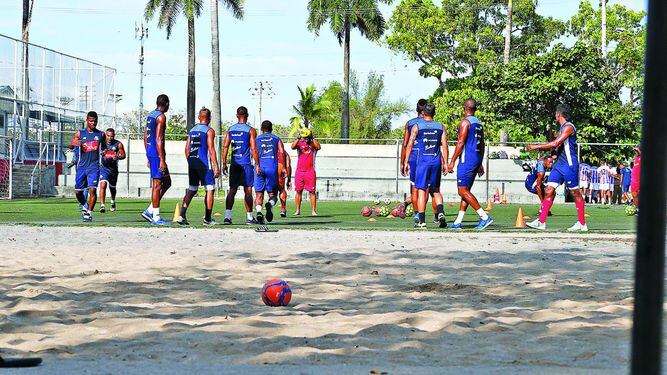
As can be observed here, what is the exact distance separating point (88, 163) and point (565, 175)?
9.01 meters

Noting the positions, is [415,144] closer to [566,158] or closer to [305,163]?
[566,158]

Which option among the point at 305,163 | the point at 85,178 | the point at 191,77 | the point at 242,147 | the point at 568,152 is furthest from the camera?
the point at 191,77

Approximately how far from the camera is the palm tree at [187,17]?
48494mm

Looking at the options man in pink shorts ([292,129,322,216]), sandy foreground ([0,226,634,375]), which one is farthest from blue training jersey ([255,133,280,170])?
sandy foreground ([0,226,634,375])

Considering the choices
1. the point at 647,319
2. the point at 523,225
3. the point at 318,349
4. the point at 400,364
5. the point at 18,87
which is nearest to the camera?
the point at 647,319

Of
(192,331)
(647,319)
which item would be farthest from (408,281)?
(647,319)

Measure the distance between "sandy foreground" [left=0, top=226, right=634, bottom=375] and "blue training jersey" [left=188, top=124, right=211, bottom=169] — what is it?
3613 mm

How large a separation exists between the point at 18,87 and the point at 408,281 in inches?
1228

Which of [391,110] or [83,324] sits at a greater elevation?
[391,110]

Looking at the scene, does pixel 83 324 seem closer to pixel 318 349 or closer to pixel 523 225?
pixel 318 349

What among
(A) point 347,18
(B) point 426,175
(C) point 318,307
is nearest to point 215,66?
(A) point 347,18

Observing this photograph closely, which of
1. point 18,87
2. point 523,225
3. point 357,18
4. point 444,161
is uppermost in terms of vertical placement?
point 357,18

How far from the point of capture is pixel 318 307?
7.09m

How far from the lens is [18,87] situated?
3666 cm
